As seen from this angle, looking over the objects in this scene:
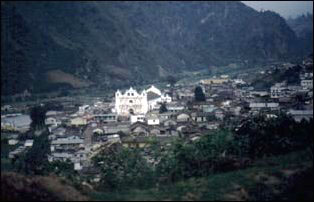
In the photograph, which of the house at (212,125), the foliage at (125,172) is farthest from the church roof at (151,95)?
the foliage at (125,172)

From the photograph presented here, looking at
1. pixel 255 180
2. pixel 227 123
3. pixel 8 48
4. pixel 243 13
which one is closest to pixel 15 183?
pixel 255 180

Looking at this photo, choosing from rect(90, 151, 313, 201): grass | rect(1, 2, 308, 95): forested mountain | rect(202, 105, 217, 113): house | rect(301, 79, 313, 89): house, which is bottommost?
rect(90, 151, 313, 201): grass

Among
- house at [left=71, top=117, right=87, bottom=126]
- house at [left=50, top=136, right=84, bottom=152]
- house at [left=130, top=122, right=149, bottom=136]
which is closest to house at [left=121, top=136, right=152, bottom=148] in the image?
house at [left=50, top=136, right=84, bottom=152]

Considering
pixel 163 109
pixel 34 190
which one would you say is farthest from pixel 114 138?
pixel 34 190

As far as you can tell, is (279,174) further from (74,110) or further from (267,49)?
(267,49)

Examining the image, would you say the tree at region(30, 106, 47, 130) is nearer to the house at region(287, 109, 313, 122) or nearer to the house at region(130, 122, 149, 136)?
the house at region(130, 122, 149, 136)

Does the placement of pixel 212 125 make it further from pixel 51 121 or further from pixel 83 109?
pixel 83 109

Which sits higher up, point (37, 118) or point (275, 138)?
point (37, 118)
